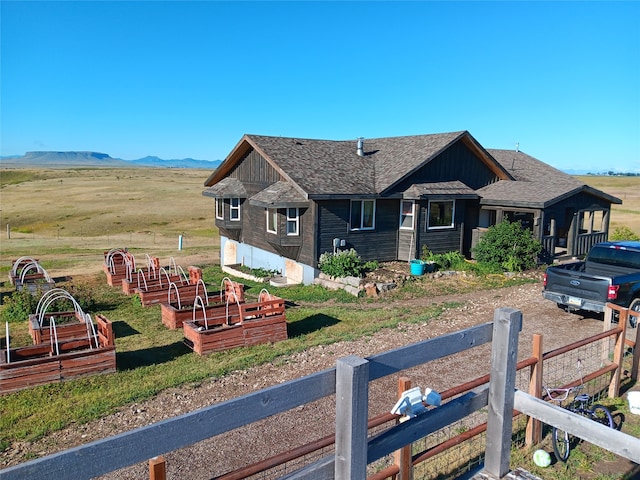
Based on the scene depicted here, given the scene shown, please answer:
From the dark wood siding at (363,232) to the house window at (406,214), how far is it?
0.71 ft

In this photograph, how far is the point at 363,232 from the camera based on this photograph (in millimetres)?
21188

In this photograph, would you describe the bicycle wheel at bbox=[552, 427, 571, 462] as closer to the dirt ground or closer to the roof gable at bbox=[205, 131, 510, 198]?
the dirt ground

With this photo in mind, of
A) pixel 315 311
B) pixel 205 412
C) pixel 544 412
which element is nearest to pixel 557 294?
pixel 315 311

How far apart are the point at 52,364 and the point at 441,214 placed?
1640 centimetres

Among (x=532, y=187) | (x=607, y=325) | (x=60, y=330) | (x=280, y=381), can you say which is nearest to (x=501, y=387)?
(x=607, y=325)

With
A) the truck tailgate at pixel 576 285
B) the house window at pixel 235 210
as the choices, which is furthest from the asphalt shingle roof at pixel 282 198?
the truck tailgate at pixel 576 285

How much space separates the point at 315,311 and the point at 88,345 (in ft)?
22.1

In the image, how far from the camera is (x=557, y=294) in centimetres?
1329

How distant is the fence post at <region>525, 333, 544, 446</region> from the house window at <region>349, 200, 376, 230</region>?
1496 cm

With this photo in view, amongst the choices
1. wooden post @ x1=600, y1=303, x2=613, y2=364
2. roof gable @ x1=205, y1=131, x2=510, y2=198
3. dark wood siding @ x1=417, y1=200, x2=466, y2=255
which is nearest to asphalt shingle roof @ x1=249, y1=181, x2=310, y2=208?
roof gable @ x1=205, y1=131, x2=510, y2=198

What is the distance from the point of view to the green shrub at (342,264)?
19.6 m

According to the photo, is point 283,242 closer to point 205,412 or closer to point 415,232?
point 415,232

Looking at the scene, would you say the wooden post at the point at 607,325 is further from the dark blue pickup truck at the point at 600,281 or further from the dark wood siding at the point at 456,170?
the dark wood siding at the point at 456,170

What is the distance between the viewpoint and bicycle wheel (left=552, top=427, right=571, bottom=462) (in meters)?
6.01
